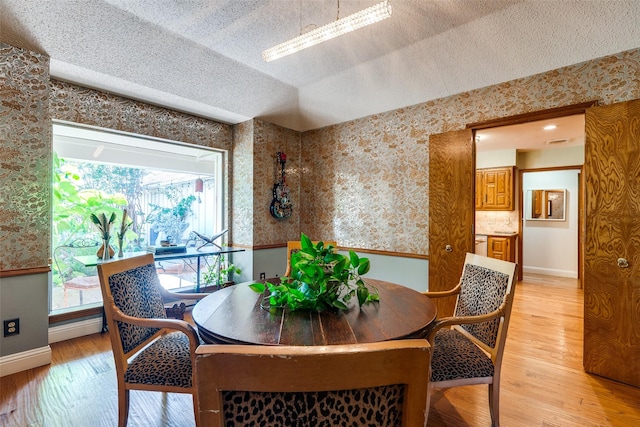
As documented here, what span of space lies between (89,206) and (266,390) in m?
3.65

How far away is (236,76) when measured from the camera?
3.42 m

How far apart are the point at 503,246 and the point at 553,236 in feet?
4.59

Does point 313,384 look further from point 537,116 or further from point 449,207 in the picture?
point 537,116

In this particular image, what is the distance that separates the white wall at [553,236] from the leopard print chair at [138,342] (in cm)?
691

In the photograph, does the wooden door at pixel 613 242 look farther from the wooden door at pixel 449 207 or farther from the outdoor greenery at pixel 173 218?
the outdoor greenery at pixel 173 218

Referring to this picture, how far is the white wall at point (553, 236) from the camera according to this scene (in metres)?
5.88

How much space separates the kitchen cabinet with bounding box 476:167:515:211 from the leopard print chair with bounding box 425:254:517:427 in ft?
15.5

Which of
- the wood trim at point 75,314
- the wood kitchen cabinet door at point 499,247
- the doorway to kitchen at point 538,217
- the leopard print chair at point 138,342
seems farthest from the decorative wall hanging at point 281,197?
the wood kitchen cabinet door at point 499,247

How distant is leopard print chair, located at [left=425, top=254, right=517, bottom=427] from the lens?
5.20 ft

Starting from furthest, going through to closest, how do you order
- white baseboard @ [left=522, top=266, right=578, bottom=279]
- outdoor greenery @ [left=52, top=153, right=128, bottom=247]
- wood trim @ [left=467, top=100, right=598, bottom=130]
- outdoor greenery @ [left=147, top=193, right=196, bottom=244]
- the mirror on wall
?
the mirror on wall
white baseboard @ [left=522, top=266, right=578, bottom=279]
outdoor greenery @ [left=147, top=193, right=196, bottom=244]
outdoor greenery @ [left=52, top=153, right=128, bottom=247]
wood trim @ [left=467, top=100, right=598, bottom=130]

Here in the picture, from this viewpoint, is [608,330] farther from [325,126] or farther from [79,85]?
[79,85]

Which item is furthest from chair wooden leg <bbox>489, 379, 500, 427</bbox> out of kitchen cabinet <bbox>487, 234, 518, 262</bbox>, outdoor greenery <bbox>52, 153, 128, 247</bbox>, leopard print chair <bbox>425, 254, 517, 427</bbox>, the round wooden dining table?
kitchen cabinet <bbox>487, 234, 518, 262</bbox>

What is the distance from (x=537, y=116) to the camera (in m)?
2.80

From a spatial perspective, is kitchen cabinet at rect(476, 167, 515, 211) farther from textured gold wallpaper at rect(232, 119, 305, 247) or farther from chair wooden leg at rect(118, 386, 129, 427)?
Answer: chair wooden leg at rect(118, 386, 129, 427)
